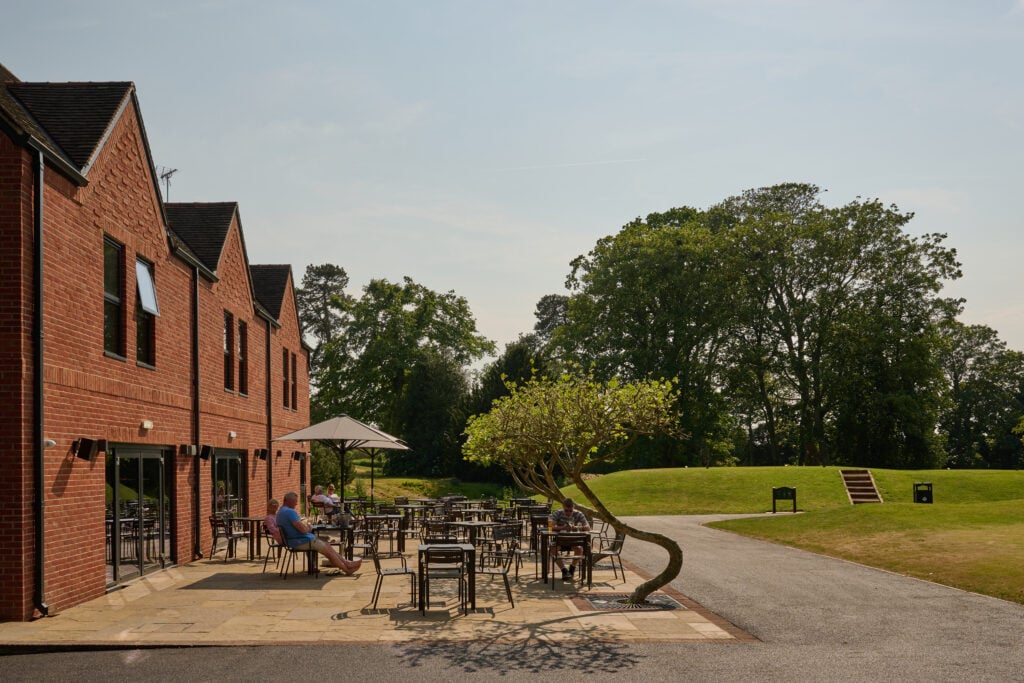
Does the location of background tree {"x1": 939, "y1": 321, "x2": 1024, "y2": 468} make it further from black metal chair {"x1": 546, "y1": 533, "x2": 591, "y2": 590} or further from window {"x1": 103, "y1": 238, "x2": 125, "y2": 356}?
window {"x1": 103, "y1": 238, "x2": 125, "y2": 356}

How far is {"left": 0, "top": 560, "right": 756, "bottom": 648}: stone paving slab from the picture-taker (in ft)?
33.7

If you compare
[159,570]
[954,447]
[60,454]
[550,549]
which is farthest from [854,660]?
[954,447]

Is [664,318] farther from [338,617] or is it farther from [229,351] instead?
[338,617]

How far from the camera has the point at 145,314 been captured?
641 inches

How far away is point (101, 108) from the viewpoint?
14562 millimetres

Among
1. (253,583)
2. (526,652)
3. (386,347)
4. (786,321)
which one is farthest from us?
(386,347)

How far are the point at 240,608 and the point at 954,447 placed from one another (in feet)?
227

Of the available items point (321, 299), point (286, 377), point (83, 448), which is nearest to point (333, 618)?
point (83, 448)

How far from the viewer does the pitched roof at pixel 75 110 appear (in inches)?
538

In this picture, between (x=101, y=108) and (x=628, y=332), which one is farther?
(x=628, y=332)

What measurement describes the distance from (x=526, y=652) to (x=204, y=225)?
51.6 feet

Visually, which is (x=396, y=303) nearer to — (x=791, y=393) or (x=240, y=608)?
(x=791, y=393)

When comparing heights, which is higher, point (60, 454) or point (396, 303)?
point (396, 303)

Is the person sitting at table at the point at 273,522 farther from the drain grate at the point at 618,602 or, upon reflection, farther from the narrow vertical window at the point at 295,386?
the narrow vertical window at the point at 295,386
